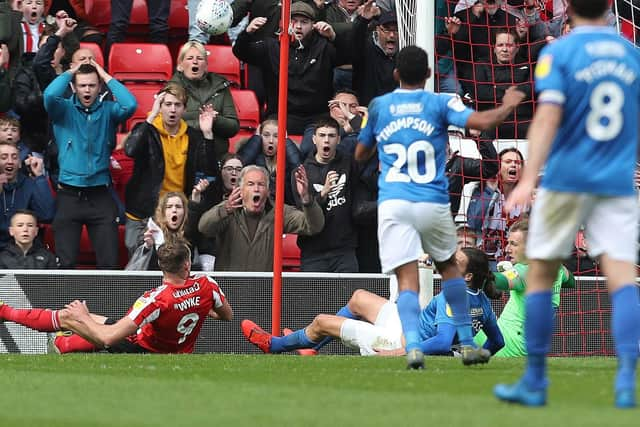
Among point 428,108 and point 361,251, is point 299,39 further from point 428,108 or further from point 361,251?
point 428,108

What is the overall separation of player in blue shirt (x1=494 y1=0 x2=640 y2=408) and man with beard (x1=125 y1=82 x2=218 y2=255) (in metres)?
7.77

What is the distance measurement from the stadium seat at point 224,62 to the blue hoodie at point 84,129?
3011mm

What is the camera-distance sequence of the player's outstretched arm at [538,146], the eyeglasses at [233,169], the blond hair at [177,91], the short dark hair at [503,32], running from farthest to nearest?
the short dark hair at [503,32] < the eyeglasses at [233,169] < the blond hair at [177,91] < the player's outstretched arm at [538,146]

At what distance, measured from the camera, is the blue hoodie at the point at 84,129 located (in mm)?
13867

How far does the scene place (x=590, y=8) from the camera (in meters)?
6.58

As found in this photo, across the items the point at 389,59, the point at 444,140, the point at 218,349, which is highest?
the point at 389,59

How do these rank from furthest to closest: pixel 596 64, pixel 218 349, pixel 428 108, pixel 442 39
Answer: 1. pixel 442 39
2. pixel 218 349
3. pixel 428 108
4. pixel 596 64

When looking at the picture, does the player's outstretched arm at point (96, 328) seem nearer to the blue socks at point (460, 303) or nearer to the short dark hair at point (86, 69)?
the blue socks at point (460, 303)

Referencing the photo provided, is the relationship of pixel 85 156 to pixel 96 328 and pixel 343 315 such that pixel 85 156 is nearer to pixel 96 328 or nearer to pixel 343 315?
pixel 96 328

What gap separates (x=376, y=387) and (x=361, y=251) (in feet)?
21.3

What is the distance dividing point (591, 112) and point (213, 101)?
351 inches

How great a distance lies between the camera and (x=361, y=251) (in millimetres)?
14156

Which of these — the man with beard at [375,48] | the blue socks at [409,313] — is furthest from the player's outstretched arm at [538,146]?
the man with beard at [375,48]

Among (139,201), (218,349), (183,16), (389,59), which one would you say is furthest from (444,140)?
(183,16)
